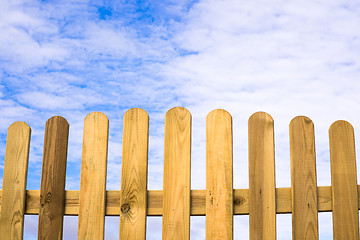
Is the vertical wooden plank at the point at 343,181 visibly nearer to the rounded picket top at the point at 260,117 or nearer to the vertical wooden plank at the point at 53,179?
the rounded picket top at the point at 260,117

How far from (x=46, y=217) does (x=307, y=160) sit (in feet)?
7.87

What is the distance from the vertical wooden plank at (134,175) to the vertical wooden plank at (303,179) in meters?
1.31

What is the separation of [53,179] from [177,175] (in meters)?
1.15

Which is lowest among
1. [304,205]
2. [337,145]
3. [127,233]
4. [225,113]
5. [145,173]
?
[127,233]

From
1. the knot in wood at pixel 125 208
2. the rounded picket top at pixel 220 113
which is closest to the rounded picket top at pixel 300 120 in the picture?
the rounded picket top at pixel 220 113

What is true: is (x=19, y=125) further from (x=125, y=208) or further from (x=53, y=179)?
(x=125, y=208)

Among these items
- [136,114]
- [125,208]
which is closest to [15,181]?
[125,208]

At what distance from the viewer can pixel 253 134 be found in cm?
372

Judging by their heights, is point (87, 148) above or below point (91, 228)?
above

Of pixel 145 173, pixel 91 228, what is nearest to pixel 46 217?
pixel 91 228

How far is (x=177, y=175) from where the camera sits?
3.65 m

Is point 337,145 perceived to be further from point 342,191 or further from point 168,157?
point 168,157

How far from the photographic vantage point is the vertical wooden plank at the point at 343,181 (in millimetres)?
3678

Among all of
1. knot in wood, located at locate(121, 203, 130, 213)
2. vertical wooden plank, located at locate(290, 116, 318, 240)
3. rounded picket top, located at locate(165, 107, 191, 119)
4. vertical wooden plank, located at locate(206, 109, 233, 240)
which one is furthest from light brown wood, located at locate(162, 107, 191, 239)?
vertical wooden plank, located at locate(290, 116, 318, 240)
